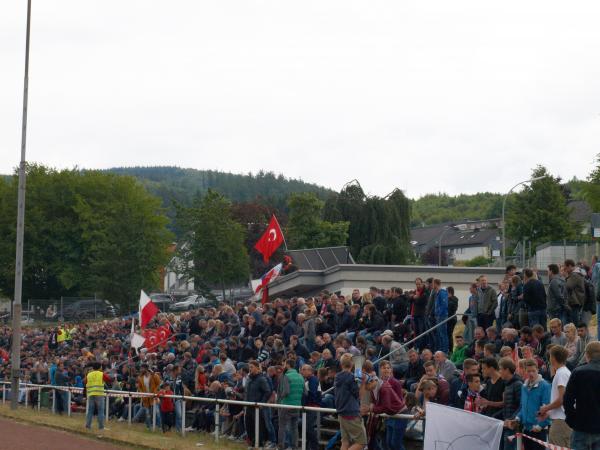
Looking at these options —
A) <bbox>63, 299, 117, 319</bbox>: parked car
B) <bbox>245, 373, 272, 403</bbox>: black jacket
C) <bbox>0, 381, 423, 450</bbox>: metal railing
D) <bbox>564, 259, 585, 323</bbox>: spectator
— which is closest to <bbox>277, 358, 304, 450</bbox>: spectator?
<bbox>0, 381, 423, 450</bbox>: metal railing

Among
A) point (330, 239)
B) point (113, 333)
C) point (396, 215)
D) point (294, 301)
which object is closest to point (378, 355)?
point (294, 301)

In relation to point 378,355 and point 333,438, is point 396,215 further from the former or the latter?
point 333,438

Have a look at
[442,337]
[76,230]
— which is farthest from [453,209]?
[442,337]

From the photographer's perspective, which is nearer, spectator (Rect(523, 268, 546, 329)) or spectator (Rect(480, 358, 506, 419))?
spectator (Rect(480, 358, 506, 419))

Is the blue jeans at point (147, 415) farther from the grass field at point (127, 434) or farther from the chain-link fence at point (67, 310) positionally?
the chain-link fence at point (67, 310)

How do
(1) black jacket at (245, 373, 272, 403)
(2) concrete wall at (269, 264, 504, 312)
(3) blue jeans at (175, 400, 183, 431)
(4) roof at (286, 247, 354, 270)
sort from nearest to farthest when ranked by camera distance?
(1) black jacket at (245, 373, 272, 403) → (3) blue jeans at (175, 400, 183, 431) → (2) concrete wall at (269, 264, 504, 312) → (4) roof at (286, 247, 354, 270)

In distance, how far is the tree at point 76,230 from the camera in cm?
7275

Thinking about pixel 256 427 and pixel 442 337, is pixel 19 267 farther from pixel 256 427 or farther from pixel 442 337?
pixel 442 337

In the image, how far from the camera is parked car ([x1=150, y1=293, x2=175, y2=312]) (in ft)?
221

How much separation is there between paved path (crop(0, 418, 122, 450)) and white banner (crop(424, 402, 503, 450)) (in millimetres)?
8789

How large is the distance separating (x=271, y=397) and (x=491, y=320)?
5072 mm

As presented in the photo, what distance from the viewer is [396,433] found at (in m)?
15.6

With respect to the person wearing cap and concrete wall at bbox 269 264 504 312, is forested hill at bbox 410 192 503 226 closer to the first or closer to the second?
concrete wall at bbox 269 264 504 312

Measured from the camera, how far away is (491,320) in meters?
21.0
